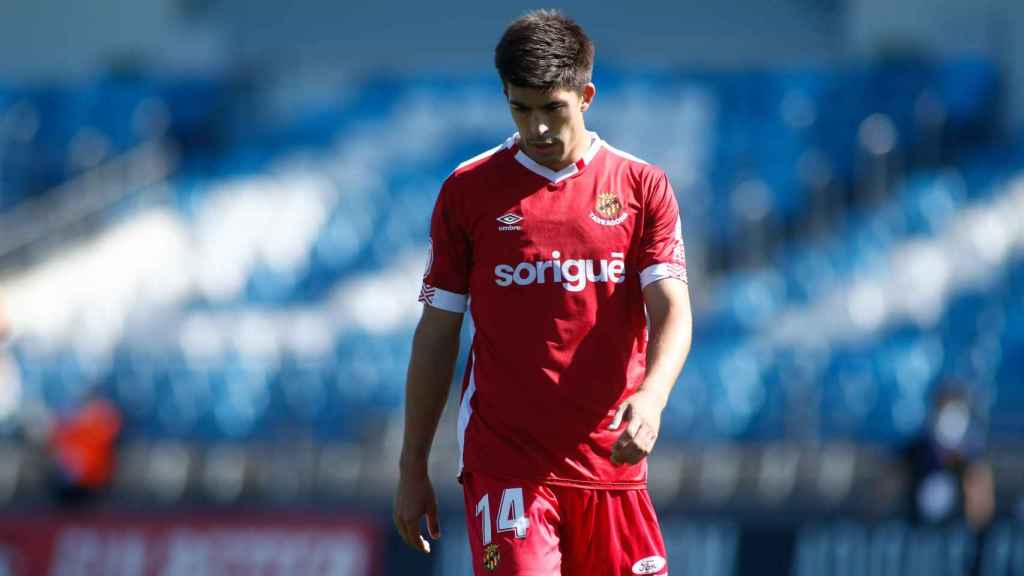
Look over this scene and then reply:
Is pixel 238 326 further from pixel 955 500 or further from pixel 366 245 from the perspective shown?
pixel 955 500

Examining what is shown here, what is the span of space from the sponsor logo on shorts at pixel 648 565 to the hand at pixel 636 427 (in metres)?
0.43

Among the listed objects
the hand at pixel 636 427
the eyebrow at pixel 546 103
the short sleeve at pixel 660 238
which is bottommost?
the hand at pixel 636 427

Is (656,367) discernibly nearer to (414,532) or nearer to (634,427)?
(634,427)

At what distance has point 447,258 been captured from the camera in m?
3.60

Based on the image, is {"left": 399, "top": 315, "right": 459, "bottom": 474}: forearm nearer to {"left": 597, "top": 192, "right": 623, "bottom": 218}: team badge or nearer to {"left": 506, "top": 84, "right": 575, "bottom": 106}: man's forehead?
{"left": 597, "top": 192, "right": 623, "bottom": 218}: team badge

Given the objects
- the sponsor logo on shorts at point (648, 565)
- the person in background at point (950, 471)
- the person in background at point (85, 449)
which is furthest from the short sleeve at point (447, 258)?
the person in background at point (85, 449)

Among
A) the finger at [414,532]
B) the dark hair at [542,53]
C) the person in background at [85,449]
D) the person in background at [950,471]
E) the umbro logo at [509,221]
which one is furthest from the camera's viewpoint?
the person in background at [85,449]

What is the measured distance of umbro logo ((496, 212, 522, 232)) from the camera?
3512mm

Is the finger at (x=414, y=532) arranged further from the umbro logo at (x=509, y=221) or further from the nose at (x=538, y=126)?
the nose at (x=538, y=126)

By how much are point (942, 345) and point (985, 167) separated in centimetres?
227

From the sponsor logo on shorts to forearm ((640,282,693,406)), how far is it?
0.40 m

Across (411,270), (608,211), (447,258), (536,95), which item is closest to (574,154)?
(608,211)

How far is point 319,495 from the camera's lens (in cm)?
913

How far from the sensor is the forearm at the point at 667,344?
3.30 m
